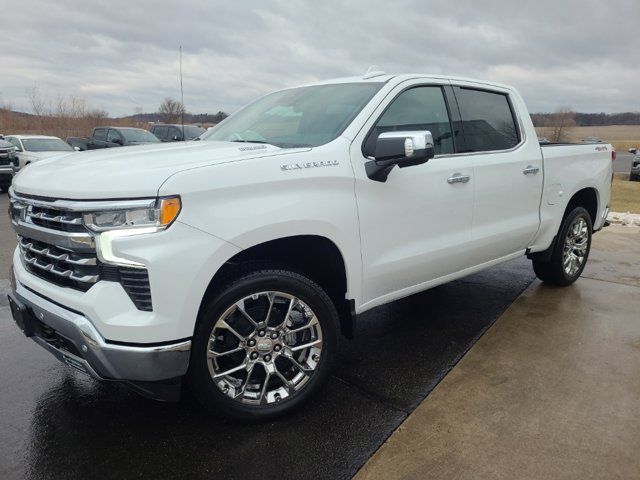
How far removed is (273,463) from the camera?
8.09ft

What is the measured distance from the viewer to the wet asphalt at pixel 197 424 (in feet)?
8.02

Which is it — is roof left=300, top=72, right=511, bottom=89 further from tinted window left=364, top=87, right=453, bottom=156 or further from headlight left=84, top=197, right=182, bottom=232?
headlight left=84, top=197, right=182, bottom=232

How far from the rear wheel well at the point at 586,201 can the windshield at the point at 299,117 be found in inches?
111

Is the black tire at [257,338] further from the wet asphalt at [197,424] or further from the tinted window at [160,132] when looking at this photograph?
the tinted window at [160,132]

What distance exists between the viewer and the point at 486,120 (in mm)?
4098

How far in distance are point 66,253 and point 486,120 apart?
3252 millimetres

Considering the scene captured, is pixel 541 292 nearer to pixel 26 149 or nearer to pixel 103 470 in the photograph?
pixel 103 470

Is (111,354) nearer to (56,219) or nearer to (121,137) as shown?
(56,219)

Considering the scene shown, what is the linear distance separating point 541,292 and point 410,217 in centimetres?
257

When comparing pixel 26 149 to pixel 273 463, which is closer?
pixel 273 463

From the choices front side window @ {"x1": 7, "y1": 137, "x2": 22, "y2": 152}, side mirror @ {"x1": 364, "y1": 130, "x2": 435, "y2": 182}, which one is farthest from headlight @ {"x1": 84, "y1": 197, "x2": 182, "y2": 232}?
front side window @ {"x1": 7, "y1": 137, "x2": 22, "y2": 152}

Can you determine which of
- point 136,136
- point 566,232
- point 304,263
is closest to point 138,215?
point 304,263

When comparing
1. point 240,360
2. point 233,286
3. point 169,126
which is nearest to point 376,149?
point 233,286

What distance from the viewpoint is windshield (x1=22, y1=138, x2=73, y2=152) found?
597 inches
